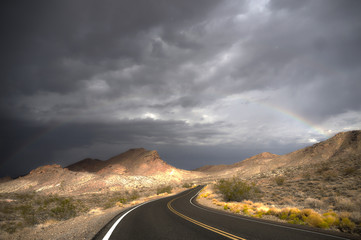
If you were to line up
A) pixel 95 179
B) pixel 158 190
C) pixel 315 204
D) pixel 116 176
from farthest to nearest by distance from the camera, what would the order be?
pixel 116 176 < pixel 95 179 < pixel 158 190 < pixel 315 204

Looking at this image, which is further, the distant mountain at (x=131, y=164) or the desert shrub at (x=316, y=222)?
the distant mountain at (x=131, y=164)

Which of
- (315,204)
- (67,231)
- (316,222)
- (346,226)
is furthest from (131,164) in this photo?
(346,226)

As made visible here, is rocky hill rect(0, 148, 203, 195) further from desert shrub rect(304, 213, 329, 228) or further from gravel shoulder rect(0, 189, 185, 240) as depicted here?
desert shrub rect(304, 213, 329, 228)

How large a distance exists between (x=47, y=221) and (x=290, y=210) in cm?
2145

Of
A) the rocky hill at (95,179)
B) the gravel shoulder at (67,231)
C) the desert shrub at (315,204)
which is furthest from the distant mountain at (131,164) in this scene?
the desert shrub at (315,204)

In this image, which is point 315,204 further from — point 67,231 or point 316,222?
point 67,231

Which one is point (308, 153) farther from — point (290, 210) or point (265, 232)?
point (265, 232)

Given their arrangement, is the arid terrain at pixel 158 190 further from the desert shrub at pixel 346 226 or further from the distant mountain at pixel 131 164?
the distant mountain at pixel 131 164

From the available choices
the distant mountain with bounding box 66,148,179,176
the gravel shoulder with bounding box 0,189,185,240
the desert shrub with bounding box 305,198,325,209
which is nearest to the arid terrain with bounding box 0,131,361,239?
the desert shrub with bounding box 305,198,325,209

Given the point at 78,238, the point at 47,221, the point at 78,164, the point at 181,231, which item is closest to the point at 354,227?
the point at 181,231

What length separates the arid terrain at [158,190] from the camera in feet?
48.9

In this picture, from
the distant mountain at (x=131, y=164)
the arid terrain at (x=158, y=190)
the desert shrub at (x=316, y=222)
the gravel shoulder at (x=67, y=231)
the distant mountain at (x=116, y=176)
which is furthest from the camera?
the distant mountain at (x=131, y=164)

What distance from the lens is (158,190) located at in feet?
163

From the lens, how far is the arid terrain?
14.9m
